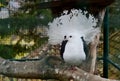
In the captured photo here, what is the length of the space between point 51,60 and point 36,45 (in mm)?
1195

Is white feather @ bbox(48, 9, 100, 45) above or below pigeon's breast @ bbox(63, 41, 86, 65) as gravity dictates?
above

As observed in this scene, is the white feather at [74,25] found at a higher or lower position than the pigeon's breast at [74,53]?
higher

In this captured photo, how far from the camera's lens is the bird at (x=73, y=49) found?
1.87 metres

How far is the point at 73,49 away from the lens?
186 centimetres

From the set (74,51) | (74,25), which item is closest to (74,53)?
(74,51)

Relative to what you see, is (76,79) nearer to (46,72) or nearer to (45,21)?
(46,72)

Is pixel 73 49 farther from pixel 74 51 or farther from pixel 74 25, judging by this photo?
pixel 74 25

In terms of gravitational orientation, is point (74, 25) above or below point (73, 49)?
above

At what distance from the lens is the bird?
6.14 feet

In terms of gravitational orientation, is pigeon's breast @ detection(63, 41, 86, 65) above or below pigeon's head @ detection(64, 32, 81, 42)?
below

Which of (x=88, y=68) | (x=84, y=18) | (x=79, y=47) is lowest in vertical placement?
(x=88, y=68)

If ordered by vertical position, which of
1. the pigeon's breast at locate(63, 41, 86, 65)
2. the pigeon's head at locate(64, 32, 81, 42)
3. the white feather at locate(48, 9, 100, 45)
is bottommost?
the pigeon's breast at locate(63, 41, 86, 65)

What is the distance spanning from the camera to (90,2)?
78.4 inches

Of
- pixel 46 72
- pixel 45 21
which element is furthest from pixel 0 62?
pixel 45 21
